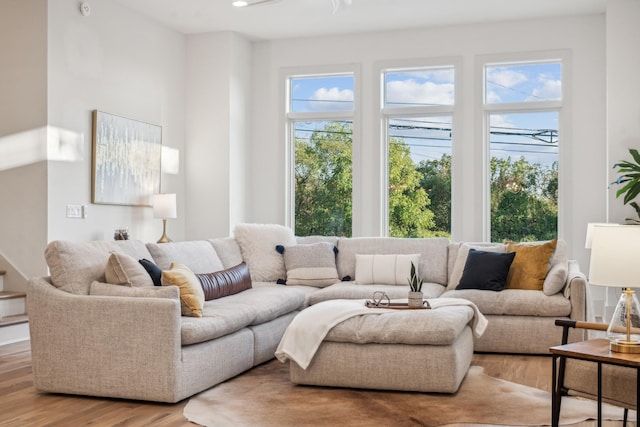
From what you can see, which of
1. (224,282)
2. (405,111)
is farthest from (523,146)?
(224,282)

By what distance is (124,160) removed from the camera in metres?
7.20

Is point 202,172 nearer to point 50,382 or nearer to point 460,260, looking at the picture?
point 460,260

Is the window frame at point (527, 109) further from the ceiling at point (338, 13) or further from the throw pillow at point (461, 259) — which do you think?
the throw pillow at point (461, 259)

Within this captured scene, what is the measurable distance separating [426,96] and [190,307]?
4.68 metres

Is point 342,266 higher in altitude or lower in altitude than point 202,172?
lower

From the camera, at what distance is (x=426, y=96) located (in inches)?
324

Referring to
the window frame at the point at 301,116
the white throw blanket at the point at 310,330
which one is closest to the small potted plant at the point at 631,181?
the window frame at the point at 301,116

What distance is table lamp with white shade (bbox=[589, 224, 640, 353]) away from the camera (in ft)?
9.43

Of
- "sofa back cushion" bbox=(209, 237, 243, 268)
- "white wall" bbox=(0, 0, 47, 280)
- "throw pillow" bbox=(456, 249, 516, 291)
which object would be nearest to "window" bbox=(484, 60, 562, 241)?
"throw pillow" bbox=(456, 249, 516, 291)

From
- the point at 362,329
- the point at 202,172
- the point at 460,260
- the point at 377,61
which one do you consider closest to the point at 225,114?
the point at 202,172

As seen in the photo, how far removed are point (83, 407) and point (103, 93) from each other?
150 inches

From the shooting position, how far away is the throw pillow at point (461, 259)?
6258mm

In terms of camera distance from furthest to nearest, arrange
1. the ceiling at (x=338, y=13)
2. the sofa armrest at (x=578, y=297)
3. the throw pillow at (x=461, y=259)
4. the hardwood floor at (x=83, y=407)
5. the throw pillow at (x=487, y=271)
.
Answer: the ceiling at (x=338, y=13)
the throw pillow at (x=461, y=259)
the throw pillow at (x=487, y=271)
the sofa armrest at (x=578, y=297)
the hardwood floor at (x=83, y=407)

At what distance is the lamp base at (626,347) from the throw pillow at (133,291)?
2.33 m
